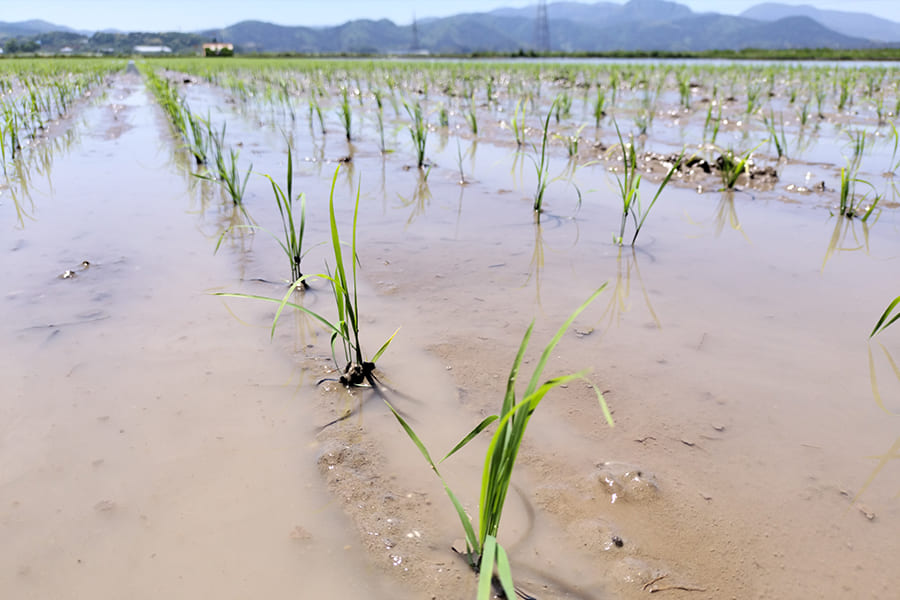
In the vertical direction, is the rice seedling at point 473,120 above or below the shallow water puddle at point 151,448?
above

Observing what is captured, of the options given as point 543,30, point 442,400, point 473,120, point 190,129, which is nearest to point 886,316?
point 442,400

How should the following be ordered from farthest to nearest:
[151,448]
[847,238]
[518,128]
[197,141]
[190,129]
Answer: [190,129] < [518,128] < [197,141] < [847,238] < [151,448]

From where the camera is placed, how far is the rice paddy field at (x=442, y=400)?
1.04 metres

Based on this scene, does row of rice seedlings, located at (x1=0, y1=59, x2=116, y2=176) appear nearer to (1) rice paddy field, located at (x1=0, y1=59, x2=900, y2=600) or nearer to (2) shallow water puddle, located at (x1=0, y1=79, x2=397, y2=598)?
(1) rice paddy field, located at (x1=0, y1=59, x2=900, y2=600)

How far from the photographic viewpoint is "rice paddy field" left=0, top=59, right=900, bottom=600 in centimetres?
104

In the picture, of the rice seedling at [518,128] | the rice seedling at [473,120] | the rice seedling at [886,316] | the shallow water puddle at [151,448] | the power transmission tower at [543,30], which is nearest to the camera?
the shallow water puddle at [151,448]

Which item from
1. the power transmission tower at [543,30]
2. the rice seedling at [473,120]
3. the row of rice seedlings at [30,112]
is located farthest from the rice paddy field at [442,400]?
the power transmission tower at [543,30]

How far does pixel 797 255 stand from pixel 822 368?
1.18m

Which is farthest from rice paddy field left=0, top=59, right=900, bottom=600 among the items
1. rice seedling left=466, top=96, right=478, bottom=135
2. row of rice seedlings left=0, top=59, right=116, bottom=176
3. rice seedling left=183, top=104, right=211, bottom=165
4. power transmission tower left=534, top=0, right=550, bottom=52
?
power transmission tower left=534, top=0, right=550, bottom=52

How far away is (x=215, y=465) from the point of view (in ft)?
4.17

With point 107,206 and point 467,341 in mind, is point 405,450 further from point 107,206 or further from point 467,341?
point 107,206

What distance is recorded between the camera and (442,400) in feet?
5.07

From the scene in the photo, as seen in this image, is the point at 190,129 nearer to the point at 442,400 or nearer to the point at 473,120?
the point at 473,120

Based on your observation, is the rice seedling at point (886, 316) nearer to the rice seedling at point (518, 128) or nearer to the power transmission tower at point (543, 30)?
the rice seedling at point (518, 128)
